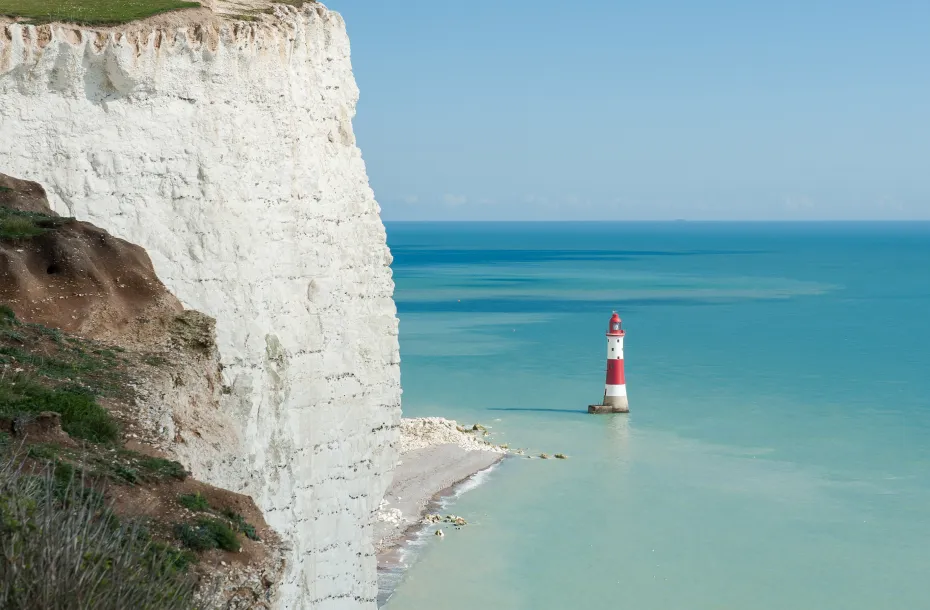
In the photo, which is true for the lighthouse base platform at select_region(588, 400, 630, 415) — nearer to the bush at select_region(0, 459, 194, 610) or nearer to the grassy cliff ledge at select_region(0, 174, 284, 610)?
the grassy cliff ledge at select_region(0, 174, 284, 610)

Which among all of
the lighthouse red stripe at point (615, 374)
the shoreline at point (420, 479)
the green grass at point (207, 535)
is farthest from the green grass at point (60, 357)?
the lighthouse red stripe at point (615, 374)

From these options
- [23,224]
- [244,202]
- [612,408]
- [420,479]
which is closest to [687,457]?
[612,408]

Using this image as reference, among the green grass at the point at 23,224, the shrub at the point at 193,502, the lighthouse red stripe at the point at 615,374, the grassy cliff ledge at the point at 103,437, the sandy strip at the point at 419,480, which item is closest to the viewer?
the grassy cliff ledge at the point at 103,437

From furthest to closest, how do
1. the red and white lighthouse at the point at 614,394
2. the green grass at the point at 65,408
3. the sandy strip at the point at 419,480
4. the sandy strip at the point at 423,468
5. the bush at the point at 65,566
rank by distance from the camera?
1. the red and white lighthouse at the point at 614,394
2. the sandy strip at the point at 423,468
3. the sandy strip at the point at 419,480
4. the green grass at the point at 65,408
5. the bush at the point at 65,566

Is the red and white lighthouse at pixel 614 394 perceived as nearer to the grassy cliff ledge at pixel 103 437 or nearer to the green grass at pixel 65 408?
the grassy cliff ledge at pixel 103 437

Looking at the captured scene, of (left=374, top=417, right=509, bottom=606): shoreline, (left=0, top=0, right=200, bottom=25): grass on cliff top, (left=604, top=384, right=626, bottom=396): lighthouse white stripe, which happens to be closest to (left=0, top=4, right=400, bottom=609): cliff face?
(left=0, top=0, right=200, bottom=25): grass on cliff top

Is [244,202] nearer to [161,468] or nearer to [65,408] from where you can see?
[65,408]
